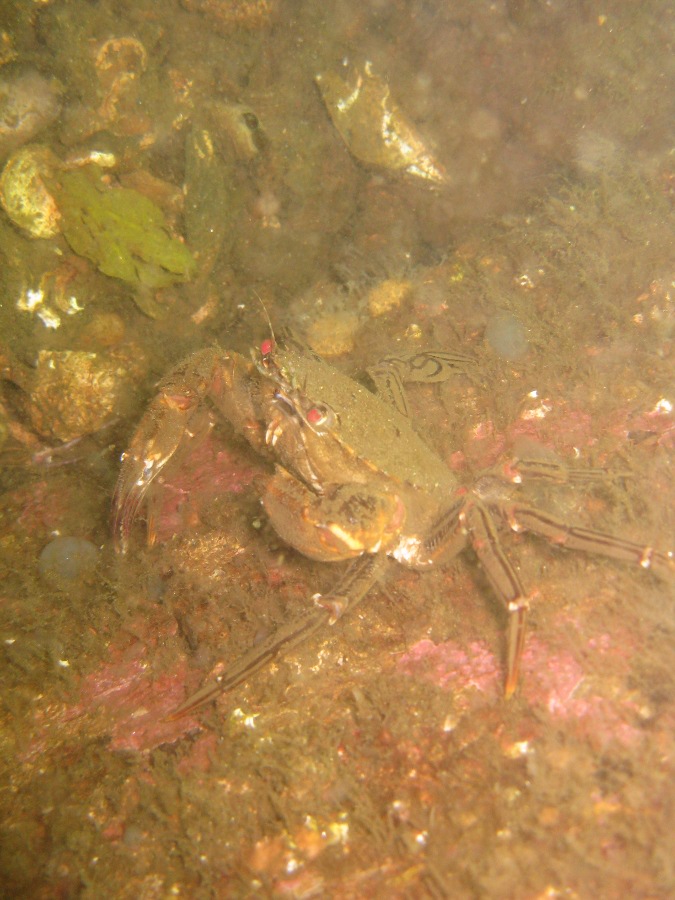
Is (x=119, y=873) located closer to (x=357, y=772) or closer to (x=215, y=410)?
(x=357, y=772)

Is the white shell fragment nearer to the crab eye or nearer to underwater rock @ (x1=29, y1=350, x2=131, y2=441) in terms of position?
underwater rock @ (x1=29, y1=350, x2=131, y2=441)

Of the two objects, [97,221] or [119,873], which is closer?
[119,873]

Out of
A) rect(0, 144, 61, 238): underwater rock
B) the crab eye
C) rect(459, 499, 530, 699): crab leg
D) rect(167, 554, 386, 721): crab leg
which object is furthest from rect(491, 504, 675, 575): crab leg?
rect(0, 144, 61, 238): underwater rock

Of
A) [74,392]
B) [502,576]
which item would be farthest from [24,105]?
[502,576]

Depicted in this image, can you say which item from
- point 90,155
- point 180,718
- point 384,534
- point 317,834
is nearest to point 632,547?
point 384,534

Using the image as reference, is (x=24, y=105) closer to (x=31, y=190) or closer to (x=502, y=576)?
(x=31, y=190)

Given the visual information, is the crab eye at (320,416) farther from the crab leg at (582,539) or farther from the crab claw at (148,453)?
the crab leg at (582,539)

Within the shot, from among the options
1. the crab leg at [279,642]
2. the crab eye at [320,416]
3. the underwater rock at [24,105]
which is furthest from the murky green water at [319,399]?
the crab eye at [320,416]
